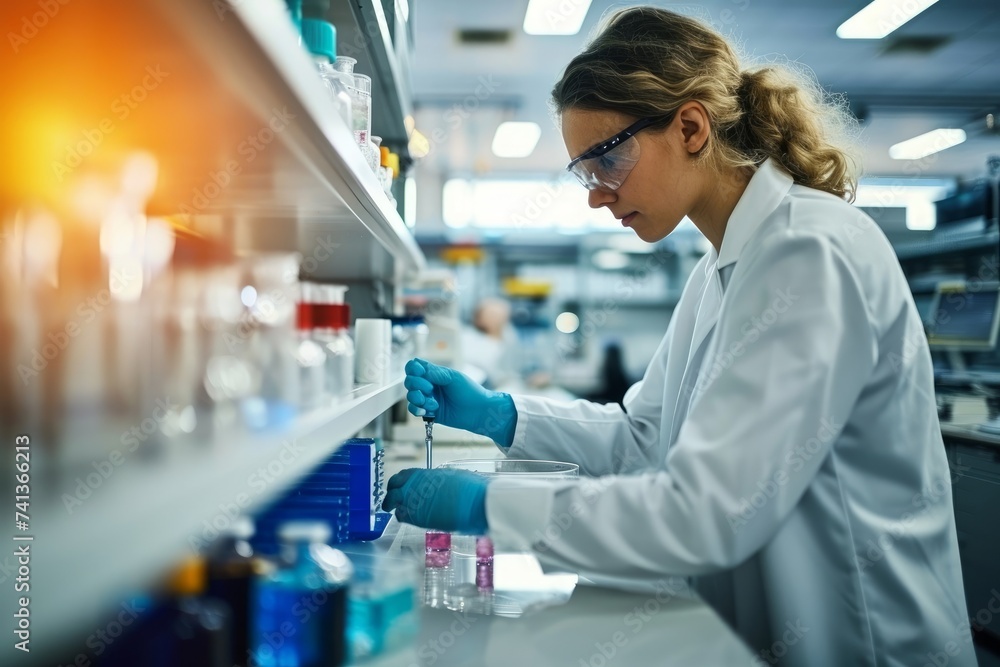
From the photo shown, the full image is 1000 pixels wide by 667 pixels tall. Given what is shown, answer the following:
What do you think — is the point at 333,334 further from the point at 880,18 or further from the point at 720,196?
the point at 880,18

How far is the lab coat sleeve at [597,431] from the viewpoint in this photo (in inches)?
72.5

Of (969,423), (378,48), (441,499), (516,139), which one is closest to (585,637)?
(441,499)

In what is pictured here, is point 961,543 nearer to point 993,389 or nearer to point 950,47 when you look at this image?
point 993,389

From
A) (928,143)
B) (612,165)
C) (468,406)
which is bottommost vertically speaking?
(468,406)

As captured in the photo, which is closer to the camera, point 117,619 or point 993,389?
point 117,619

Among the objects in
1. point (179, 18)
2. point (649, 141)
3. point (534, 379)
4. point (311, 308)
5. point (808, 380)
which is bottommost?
point (534, 379)

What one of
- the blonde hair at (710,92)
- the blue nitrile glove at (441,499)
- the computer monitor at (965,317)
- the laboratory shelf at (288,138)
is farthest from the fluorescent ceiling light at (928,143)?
the blue nitrile glove at (441,499)

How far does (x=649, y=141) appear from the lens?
1.48 meters

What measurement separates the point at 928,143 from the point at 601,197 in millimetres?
7156

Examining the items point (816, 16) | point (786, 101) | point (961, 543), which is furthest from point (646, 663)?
point (816, 16)

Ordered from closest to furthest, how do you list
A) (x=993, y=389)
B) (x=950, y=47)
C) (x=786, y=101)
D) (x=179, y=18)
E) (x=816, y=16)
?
1. (x=179, y=18)
2. (x=786, y=101)
3. (x=993, y=389)
4. (x=816, y=16)
5. (x=950, y=47)

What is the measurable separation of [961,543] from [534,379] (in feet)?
12.8

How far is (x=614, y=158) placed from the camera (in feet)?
4.93

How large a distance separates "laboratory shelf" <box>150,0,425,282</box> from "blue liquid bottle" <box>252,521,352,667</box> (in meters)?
0.45
